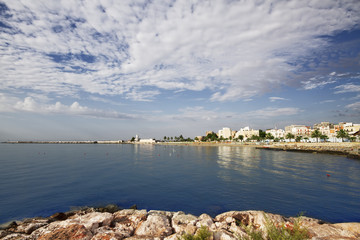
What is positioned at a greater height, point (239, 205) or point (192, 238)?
point (192, 238)

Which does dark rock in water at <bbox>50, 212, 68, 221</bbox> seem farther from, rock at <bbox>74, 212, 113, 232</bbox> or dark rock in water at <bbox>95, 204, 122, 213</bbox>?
rock at <bbox>74, 212, 113, 232</bbox>

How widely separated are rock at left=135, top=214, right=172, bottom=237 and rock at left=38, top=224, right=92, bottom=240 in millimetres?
2662

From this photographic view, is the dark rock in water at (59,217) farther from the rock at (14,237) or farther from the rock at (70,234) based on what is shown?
the rock at (70,234)

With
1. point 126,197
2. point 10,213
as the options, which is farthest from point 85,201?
point 10,213

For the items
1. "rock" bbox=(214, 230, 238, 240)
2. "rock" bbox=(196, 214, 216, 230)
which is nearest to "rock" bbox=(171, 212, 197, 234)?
"rock" bbox=(196, 214, 216, 230)

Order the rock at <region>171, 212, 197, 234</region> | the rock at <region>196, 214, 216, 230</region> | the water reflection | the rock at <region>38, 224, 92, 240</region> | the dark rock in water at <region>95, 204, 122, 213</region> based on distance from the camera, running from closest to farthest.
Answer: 1. the rock at <region>38, 224, 92, 240</region>
2. the rock at <region>196, 214, 216, 230</region>
3. the rock at <region>171, 212, 197, 234</region>
4. the dark rock in water at <region>95, 204, 122, 213</region>
5. the water reflection

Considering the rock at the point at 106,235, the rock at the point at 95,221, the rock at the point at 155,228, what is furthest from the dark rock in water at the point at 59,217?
the rock at the point at 155,228

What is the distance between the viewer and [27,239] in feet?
30.3

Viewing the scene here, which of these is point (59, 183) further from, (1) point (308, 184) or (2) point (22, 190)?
(1) point (308, 184)

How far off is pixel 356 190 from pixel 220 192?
17.8m

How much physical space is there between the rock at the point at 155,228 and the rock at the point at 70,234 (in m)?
2.66

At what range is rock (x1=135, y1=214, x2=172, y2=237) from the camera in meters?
9.80

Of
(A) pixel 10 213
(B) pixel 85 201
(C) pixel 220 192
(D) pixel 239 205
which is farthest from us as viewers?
(C) pixel 220 192

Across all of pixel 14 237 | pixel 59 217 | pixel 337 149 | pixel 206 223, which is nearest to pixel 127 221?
pixel 206 223
